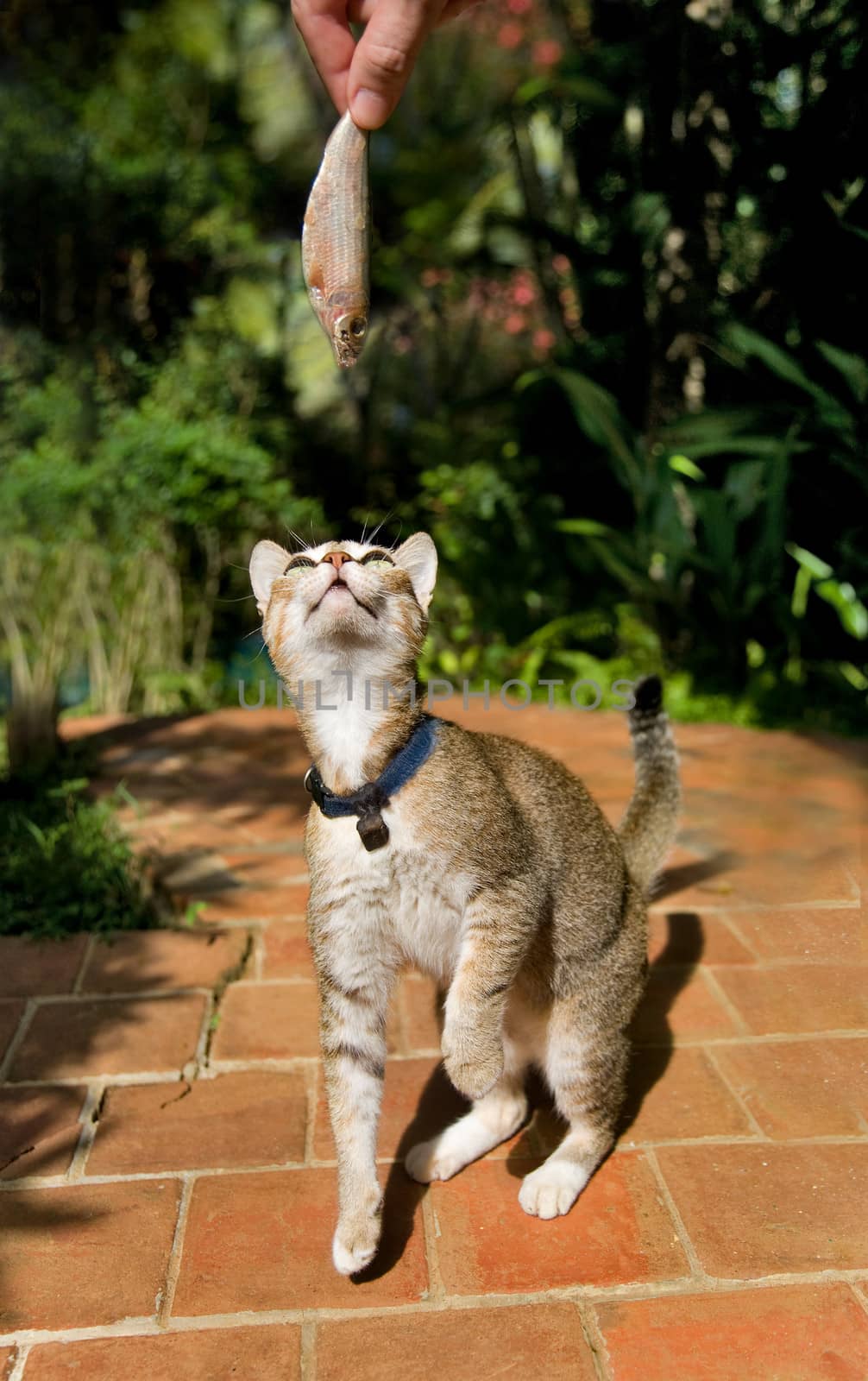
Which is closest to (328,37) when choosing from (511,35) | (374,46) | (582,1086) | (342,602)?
(374,46)

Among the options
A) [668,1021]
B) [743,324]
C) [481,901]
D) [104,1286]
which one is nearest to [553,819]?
[481,901]

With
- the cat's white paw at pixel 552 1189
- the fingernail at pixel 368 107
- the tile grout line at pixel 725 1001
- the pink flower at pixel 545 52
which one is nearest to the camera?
the fingernail at pixel 368 107

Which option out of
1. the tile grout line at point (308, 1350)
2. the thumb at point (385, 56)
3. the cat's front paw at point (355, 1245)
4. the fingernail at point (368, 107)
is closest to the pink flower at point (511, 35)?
the thumb at point (385, 56)

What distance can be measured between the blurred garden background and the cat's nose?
1665mm

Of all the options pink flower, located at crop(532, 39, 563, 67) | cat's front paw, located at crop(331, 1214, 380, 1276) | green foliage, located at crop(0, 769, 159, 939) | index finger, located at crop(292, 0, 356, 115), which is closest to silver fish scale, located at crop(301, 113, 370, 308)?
index finger, located at crop(292, 0, 356, 115)

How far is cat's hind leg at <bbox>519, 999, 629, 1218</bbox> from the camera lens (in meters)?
2.37

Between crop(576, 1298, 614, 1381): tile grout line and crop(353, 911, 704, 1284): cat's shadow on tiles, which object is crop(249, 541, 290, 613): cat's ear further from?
crop(576, 1298, 614, 1381): tile grout line

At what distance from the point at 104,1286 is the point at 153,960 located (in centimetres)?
123

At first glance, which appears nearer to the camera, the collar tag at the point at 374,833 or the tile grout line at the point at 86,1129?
the collar tag at the point at 374,833

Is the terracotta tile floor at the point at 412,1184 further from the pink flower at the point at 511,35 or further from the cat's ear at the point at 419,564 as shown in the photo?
the pink flower at the point at 511,35

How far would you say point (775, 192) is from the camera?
586cm

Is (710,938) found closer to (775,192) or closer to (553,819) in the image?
(553,819)

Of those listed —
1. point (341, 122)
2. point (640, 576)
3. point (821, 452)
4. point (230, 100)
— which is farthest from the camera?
point (230, 100)

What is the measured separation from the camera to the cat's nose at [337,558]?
2133mm
